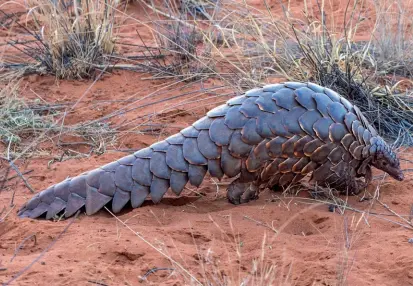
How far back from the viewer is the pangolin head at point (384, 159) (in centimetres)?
403

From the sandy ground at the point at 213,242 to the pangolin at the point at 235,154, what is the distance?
11 centimetres

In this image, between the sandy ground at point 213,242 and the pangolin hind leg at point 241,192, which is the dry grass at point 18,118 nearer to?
the sandy ground at point 213,242

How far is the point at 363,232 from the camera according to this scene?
3588 mm

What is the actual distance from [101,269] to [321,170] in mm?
1317

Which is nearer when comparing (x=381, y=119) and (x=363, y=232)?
(x=363, y=232)

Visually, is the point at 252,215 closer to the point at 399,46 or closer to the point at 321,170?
the point at 321,170

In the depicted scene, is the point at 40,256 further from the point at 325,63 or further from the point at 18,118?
the point at 325,63

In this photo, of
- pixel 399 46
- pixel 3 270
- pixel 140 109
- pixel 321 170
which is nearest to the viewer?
pixel 3 270

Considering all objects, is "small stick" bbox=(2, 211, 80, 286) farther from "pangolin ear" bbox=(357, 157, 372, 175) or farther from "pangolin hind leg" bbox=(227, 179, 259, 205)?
"pangolin ear" bbox=(357, 157, 372, 175)

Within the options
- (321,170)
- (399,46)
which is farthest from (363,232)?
(399,46)

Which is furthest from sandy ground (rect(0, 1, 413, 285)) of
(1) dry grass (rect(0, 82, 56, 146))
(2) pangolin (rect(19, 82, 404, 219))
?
(1) dry grass (rect(0, 82, 56, 146))

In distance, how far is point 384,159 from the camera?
13.4ft

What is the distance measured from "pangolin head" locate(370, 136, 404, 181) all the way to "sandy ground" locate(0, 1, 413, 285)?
0.41ft

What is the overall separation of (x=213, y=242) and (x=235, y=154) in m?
0.50
